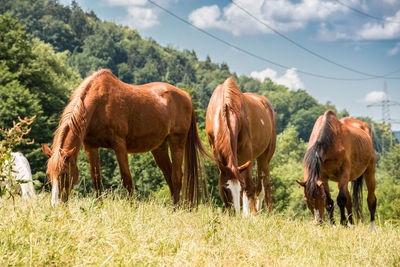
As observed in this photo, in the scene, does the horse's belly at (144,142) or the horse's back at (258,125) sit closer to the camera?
the horse's belly at (144,142)

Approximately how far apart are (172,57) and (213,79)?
59.1 feet

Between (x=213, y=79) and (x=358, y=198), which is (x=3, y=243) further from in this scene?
(x=213, y=79)

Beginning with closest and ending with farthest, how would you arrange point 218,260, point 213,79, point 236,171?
point 218,260 < point 236,171 < point 213,79

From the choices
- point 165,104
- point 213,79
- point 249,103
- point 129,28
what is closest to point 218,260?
point 165,104

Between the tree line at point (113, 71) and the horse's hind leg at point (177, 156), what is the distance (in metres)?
7.48

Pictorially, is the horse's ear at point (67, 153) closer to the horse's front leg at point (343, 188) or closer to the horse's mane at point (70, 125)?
the horse's mane at point (70, 125)

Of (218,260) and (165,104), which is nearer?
(218,260)

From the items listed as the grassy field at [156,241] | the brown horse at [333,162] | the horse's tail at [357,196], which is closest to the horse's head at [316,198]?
the brown horse at [333,162]

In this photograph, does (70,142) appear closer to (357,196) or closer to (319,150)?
(319,150)

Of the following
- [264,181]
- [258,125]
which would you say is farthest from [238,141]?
[264,181]

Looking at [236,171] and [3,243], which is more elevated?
[236,171]

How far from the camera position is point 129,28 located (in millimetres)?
165750

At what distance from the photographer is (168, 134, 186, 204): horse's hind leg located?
307 inches

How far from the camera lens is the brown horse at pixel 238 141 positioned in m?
5.76
